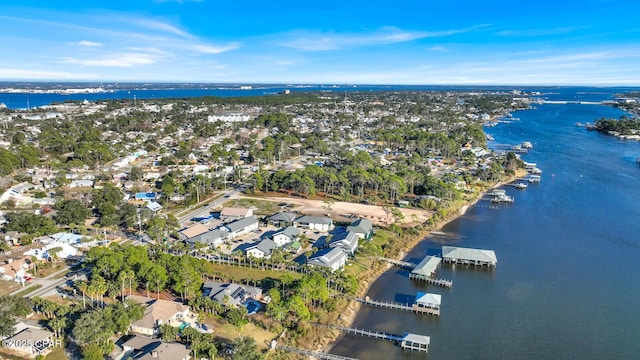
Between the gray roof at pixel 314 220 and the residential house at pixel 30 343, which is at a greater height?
the gray roof at pixel 314 220

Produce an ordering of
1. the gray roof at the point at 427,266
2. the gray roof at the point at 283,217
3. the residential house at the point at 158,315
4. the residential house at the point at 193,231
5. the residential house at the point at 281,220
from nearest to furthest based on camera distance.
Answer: the residential house at the point at 158,315 → the gray roof at the point at 427,266 → the residential house at the point at 193,231 → the residential house at the point at 281,220 → the gray roof at the point at 283,217

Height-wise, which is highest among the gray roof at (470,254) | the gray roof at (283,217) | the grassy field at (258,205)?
the gray roof at (283,217)

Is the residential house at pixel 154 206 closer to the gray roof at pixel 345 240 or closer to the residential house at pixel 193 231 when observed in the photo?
the residential house at pixel 193 231

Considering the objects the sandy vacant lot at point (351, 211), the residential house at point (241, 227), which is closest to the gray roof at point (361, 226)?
the sandy vacant lot at point (351, 211)

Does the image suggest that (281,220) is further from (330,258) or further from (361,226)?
(330,258)

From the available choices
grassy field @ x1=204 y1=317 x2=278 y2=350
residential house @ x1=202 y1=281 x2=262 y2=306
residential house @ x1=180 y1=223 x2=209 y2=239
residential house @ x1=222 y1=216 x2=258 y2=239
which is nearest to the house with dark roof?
residential house @ x1=222 y1=216 x2=258 y2=239

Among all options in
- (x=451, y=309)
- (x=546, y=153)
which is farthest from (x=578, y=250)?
(x=546, y=153)

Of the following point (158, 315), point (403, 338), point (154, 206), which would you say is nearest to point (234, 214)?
point (154, 206)
